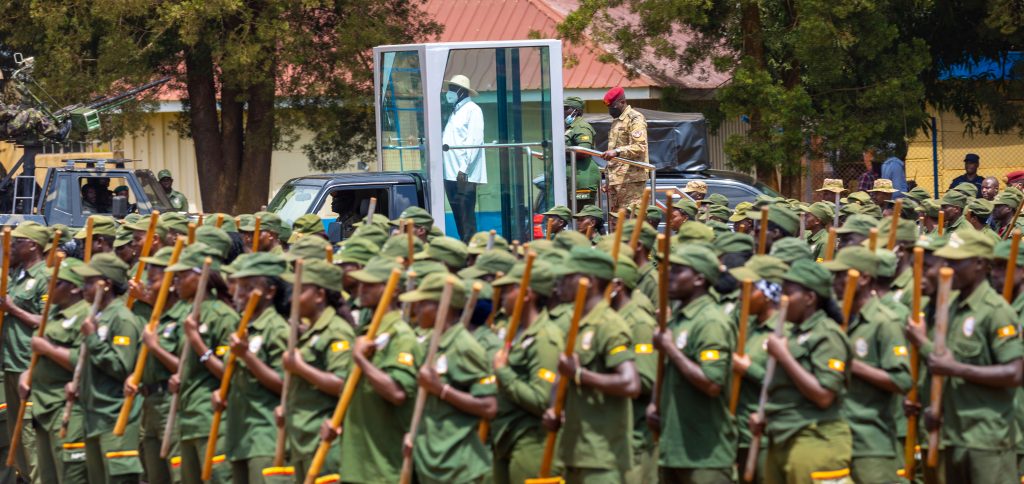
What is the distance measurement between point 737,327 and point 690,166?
34.7 feet

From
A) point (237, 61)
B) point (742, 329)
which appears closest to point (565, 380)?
point (742, 329)

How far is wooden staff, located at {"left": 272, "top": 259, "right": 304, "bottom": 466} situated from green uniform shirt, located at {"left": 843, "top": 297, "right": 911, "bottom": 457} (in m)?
2.75

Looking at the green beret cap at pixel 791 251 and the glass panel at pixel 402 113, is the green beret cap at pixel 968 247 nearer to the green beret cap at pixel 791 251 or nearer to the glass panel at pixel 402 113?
the green beret cap at pixel 791 251

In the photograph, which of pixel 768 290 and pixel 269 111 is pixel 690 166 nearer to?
pixel 269 111

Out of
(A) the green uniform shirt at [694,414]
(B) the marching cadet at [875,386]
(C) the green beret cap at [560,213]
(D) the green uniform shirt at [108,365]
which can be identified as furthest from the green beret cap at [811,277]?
(C) the green beret cap at [560,213]

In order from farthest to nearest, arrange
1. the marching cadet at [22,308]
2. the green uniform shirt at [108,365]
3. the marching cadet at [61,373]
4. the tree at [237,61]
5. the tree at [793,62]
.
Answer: the tree at [793,62]
the tree at [237,61]
the marching cadet at [22,308]
the marching cadet at [61,373]
the green uniform shirt at [108,365]

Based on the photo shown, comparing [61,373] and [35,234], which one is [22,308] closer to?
[35,234]

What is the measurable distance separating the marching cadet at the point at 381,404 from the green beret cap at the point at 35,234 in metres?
4.70

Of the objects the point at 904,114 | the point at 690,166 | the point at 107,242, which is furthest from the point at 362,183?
the point at 904,114

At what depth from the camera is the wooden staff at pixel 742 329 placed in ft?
24.1

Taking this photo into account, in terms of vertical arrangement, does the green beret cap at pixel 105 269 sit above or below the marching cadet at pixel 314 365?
above

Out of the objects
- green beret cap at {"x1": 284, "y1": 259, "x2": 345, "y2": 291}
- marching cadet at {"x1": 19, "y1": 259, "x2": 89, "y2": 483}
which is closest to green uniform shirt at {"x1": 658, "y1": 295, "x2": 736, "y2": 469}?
green beret cap at {"x1": 284, "y1": 259, "x2": 345, "y2": 291}

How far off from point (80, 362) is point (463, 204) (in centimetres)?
622

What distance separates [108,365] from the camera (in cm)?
868
